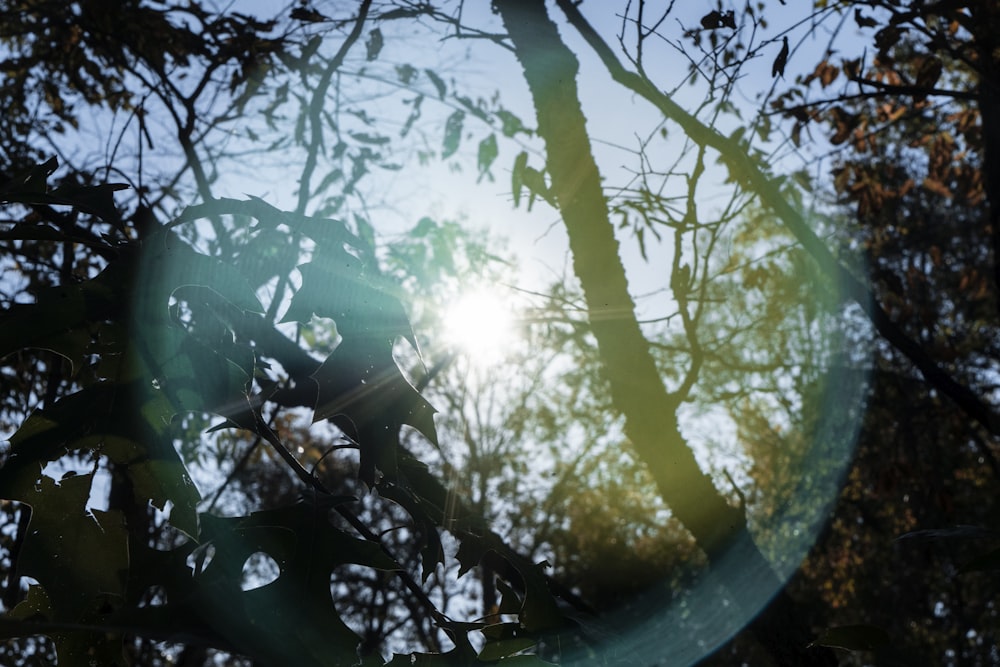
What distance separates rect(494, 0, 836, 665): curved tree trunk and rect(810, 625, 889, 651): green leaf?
860 millimetres

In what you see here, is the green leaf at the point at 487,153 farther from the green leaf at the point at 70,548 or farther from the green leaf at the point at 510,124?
the green leaf at the point at 70,548

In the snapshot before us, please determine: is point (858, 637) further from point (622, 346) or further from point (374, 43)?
point (374, 43)

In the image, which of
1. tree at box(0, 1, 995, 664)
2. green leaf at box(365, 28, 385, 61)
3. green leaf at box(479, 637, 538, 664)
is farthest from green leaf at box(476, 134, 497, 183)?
green leaf at box(479, 637, 538, 664)

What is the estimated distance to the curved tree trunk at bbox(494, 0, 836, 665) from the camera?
80.0 inches

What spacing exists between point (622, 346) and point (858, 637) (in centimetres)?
139

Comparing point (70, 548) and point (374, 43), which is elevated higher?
point (374, 43)

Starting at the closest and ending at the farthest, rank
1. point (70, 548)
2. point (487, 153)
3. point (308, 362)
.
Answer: point (70, 548) < point (308, 362) < point (487, 153)

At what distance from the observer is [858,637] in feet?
3.30

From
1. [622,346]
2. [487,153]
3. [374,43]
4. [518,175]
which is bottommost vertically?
[622,346]

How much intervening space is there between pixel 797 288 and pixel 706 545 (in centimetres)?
951

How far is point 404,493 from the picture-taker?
1023 millimetres

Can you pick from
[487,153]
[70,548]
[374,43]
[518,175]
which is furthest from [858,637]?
[374,43]

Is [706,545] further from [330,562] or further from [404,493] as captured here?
[330,562]

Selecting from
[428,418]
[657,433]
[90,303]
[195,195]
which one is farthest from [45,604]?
[195,195]
